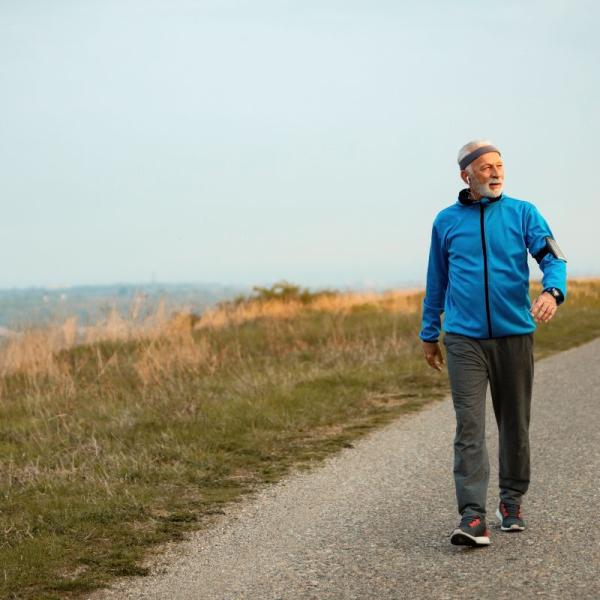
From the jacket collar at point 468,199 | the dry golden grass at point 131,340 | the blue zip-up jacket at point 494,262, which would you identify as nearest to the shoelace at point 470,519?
the blue zip-up jacket at point 494,262

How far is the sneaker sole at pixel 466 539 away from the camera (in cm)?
519

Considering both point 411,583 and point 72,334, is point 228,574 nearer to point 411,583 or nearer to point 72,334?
point 411,583

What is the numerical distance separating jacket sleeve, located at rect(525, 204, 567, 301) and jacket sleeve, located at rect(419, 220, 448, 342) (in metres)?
0.46

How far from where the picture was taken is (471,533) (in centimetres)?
520

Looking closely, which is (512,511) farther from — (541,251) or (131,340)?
(131,340)

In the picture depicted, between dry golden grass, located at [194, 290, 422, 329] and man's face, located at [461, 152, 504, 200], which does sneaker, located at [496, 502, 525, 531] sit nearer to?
man's face, located at [461, 152, 504, 200]

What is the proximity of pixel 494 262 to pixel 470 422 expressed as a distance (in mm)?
851

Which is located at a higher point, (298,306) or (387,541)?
(298,306)

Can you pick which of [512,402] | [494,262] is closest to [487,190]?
[494,262]

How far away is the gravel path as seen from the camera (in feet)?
15.6

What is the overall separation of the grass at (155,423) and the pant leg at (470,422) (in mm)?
1813

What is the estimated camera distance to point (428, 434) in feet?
30.3

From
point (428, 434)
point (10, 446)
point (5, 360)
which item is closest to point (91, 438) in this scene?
point (10, 446)

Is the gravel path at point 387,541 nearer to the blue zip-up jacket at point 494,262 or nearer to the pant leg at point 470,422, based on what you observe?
the pant leg at point 470,422
